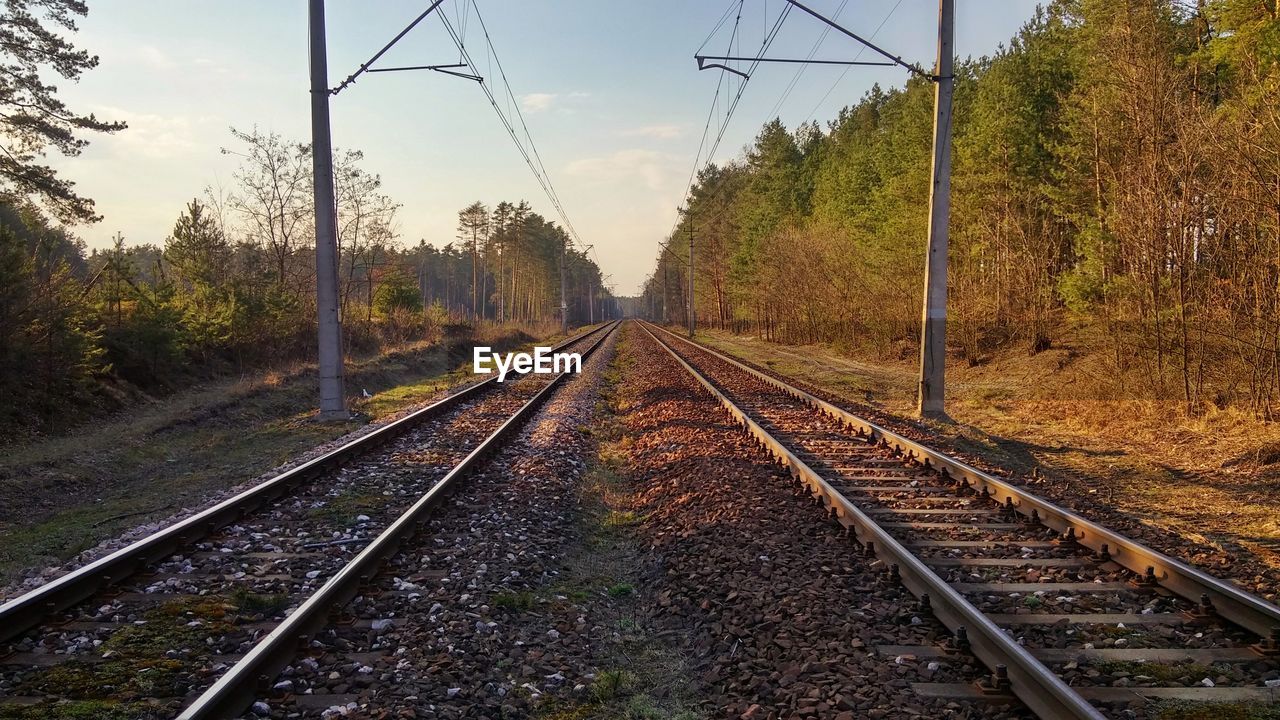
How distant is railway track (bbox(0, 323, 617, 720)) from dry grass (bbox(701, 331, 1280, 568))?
6910 mm

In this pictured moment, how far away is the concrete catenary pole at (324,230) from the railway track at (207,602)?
19.5ft

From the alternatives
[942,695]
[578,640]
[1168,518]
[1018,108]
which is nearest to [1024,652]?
[942,695]

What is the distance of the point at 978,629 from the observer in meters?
4.17

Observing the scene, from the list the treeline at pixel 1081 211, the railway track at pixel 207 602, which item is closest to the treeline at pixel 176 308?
the railway track at pixel 207 602

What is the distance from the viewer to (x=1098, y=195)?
746 inches

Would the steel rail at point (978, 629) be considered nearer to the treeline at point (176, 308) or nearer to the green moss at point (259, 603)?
the green moss at point (259, 603)

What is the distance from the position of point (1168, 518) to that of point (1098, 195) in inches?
565

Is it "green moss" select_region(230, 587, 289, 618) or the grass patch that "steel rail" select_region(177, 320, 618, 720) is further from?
the grass patch

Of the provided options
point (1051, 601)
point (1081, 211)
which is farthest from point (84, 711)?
point (1081, 211)

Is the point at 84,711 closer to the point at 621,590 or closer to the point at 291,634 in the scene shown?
the point at 291,634

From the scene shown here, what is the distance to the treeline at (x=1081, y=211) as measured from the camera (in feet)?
38.1

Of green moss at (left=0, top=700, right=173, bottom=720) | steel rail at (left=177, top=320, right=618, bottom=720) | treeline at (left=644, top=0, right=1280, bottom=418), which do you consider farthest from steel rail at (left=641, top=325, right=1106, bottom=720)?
treeline at (left=644, top=0, right=1280, bottom=418)

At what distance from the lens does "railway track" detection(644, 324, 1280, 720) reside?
3764 mm

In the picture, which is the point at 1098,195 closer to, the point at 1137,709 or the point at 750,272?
the point at 1137,709
